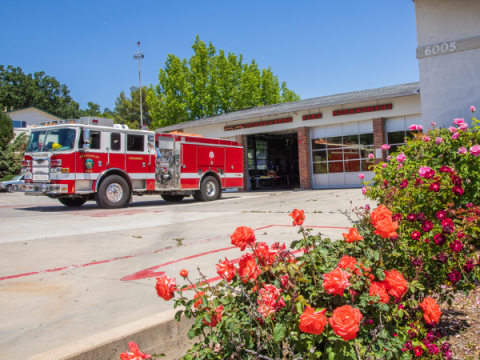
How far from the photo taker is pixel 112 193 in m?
12.4

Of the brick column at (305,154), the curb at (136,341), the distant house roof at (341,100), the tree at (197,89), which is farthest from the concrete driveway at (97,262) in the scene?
the tree at (197,89)

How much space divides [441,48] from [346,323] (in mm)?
7283

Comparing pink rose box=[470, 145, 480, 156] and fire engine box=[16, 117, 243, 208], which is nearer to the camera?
pink rose box=[470, 145, 480, 156]

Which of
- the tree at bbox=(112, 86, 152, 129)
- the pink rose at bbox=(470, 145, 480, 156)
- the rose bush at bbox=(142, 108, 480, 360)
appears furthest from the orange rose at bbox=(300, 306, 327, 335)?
the tree at bbox=(112, 86, 152, 129)

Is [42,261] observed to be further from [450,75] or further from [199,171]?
[199,171]

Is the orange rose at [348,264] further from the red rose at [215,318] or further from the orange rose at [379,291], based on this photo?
the red rose at [215,318]

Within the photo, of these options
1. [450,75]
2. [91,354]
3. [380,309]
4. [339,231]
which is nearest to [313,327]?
[380,309]

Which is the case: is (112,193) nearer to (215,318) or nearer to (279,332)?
(215,318)

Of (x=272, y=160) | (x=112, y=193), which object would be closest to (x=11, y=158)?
(x=272, y=160)

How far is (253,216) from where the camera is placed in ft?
31.3

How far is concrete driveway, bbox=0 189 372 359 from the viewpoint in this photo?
10.3 ft

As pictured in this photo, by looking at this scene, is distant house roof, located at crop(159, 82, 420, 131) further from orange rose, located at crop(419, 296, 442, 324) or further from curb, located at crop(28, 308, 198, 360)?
curb, located at crop(28, 308, 198, 360)

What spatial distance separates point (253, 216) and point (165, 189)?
5347 millimetres

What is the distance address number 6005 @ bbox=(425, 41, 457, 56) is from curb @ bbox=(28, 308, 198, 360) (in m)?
6.89
